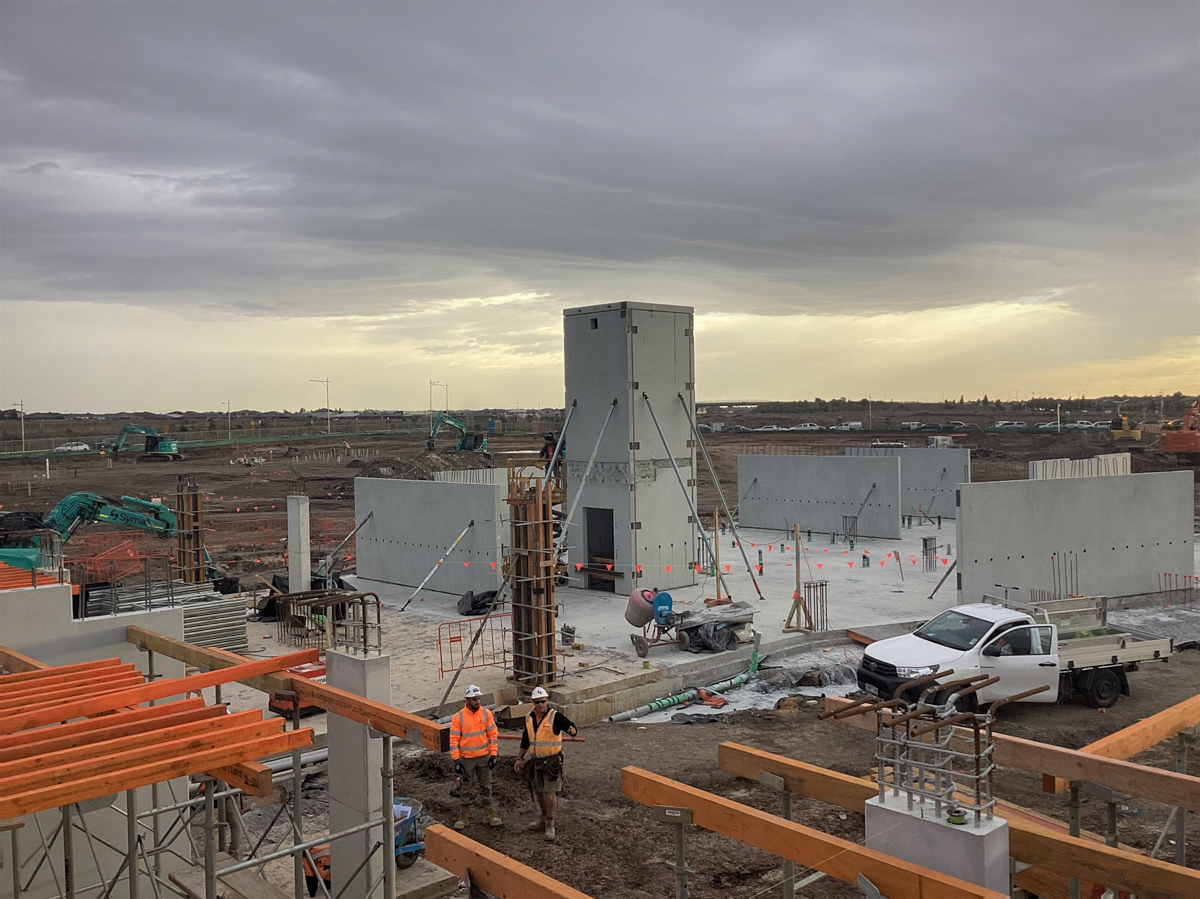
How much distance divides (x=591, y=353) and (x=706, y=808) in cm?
1837

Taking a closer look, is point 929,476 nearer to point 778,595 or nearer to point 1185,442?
point 778,595

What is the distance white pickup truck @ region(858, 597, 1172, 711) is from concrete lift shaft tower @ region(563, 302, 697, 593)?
895 cm

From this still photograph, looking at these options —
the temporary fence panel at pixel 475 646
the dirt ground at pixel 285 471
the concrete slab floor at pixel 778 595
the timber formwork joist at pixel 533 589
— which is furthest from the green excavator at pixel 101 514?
the timber formwork joist at pixel 533 589

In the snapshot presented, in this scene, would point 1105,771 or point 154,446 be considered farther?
point 154,446

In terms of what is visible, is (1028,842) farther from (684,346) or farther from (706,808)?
(684,346)

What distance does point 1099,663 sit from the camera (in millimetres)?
15086

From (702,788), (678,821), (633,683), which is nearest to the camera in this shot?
(678,821)

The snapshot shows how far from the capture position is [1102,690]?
15211 millimetres

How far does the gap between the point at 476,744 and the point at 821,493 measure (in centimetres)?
2433

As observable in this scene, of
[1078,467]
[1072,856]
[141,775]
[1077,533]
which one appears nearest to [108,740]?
[141,775]

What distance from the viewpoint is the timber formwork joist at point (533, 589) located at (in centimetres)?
1563

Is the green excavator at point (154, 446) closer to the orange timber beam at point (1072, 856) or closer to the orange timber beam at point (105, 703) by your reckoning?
the orange timber beam at point (105, 703)

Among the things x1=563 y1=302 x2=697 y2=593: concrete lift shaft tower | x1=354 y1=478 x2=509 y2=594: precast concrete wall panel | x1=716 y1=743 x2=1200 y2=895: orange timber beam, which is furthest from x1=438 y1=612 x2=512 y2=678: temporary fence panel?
x1=716 y1=743 x2=1200 y2=895: orange timber beam

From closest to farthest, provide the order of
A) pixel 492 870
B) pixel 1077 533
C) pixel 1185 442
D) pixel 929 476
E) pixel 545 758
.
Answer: pixel 492 870 → pixel 545 758 → pixel 1077 533 → pixel 929 476 → pixel 1185 442
